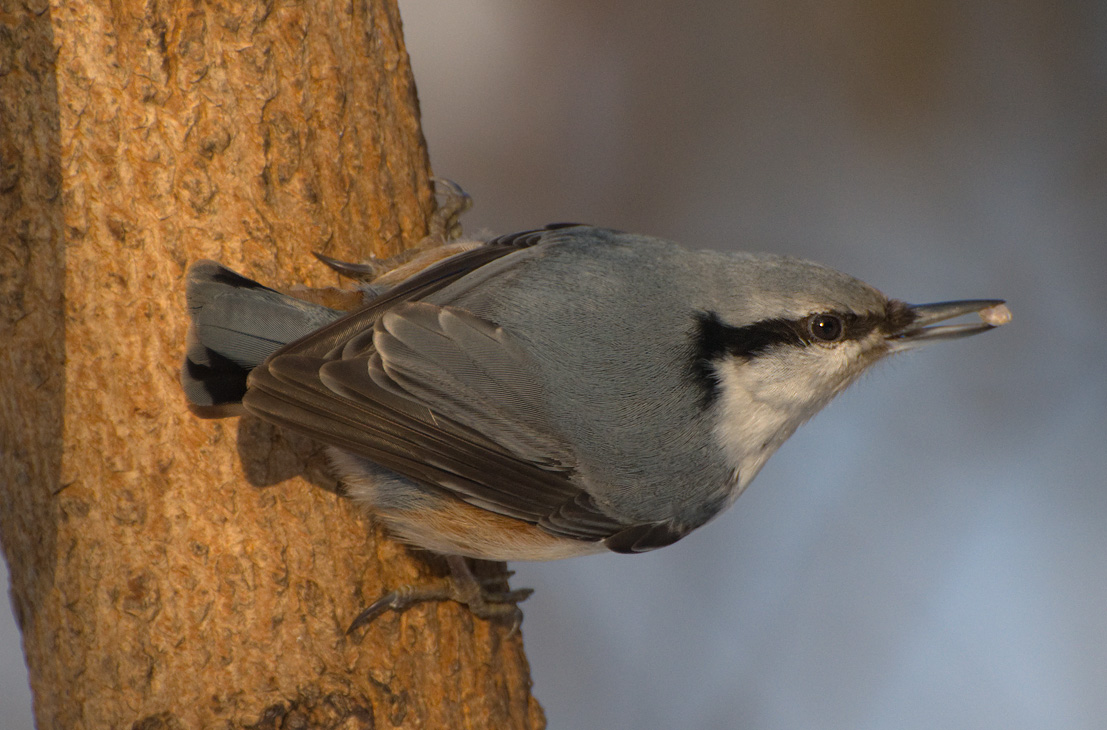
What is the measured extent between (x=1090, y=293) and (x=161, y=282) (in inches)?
124

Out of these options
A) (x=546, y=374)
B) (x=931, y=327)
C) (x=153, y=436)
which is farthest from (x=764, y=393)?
(x=153, y=436)

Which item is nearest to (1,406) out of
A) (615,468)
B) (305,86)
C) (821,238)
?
(305,86)

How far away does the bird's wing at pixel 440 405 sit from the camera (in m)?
1.72

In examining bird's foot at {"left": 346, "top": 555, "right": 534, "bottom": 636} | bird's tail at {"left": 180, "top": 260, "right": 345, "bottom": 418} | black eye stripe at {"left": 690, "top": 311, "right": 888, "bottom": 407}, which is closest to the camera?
bird's tail at {"left": 180, "top": 260, "right": 345, "bottom": 418}

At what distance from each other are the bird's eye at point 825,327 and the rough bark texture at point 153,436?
999 millimetres

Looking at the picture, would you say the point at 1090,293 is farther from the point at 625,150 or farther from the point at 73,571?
the point at 73,571

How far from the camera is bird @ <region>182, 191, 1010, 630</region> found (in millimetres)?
1720

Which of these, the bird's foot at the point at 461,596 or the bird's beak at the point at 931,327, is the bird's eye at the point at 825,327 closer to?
the bird's beak at the point at 931,327

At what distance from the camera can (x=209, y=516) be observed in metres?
1.71

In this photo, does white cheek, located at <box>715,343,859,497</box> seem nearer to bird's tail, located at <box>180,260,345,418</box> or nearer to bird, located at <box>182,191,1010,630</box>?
bird, located at <box>182,191,1010,630</box>

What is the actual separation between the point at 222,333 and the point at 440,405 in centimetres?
40

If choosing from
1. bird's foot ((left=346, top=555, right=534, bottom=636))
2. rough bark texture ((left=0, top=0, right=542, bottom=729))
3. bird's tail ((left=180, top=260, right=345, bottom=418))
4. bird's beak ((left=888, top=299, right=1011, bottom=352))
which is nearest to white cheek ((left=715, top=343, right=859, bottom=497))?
bird's beak ((left=888, top=299, right=1011, bottom=352))

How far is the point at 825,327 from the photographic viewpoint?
2027mm

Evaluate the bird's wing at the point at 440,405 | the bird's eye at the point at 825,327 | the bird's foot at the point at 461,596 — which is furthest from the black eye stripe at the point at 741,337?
the bird's foot at the point at 461,596
